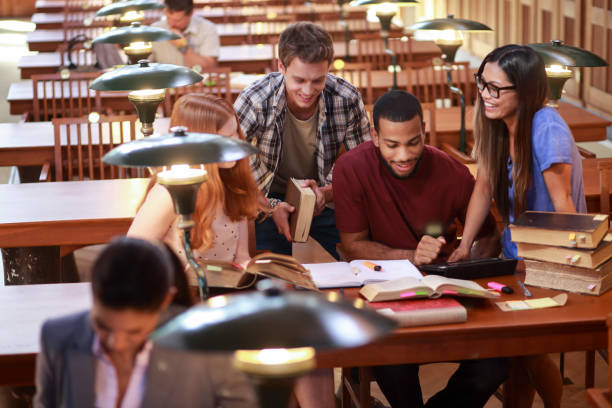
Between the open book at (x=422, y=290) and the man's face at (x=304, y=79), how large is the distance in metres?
1.08

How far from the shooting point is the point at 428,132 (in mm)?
4766

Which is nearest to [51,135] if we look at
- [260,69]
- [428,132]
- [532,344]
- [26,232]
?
[26,232]

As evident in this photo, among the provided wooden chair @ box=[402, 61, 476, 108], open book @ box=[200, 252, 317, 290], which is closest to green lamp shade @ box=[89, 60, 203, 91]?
open book @ box=[200, 252, 317, 290]

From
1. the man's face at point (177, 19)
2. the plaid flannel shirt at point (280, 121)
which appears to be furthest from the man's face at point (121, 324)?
the man's face at point (177, 19)

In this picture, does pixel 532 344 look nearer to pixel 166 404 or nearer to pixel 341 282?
pixel 341 282

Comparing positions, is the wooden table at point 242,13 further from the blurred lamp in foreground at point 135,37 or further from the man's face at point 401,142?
the man's face at point 401,142

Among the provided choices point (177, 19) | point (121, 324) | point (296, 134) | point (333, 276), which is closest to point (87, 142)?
point (296, 134)

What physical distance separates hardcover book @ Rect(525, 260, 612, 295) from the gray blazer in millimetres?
1187

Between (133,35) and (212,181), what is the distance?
4.72ft

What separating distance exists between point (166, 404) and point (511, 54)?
168cm

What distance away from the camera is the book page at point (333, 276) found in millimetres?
2367

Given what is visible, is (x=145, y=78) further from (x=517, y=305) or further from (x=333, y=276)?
(x=517, y=305)

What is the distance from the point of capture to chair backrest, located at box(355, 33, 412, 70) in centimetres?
734

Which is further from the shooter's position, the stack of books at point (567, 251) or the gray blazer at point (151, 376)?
the stack of books at point (567, 251)
